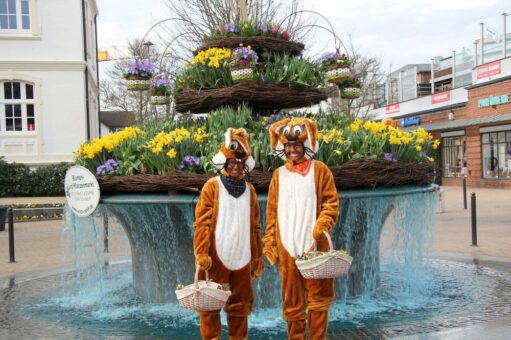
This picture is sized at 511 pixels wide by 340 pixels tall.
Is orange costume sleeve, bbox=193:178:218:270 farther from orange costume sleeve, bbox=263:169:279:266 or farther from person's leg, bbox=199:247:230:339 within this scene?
orange costume sleeve, bbox=263:169:279:266

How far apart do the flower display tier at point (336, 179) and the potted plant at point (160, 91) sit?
1.86 m

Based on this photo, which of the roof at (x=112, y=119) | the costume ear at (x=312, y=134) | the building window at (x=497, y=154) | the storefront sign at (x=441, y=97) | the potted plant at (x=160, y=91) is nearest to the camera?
the costume ear at (x=312, y=134)

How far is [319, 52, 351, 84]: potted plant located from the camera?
6.35m

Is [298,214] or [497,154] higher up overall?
[497,154]

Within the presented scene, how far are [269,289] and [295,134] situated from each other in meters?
2.11

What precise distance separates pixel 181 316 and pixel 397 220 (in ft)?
8.56

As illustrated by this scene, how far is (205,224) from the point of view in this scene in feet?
12.8

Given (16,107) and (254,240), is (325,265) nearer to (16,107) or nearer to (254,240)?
(254,240)

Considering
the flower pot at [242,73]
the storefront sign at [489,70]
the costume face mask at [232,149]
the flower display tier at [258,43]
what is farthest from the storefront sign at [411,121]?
the costume face mask at [232,149]

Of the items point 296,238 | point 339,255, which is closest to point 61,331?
point 296,238

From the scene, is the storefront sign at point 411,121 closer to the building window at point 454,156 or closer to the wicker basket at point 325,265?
the building window at point 454,156

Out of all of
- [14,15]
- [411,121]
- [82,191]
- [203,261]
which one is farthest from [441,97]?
[203,261]

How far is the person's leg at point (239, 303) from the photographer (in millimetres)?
3996

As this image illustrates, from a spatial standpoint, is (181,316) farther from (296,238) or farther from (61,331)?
(296,238)
